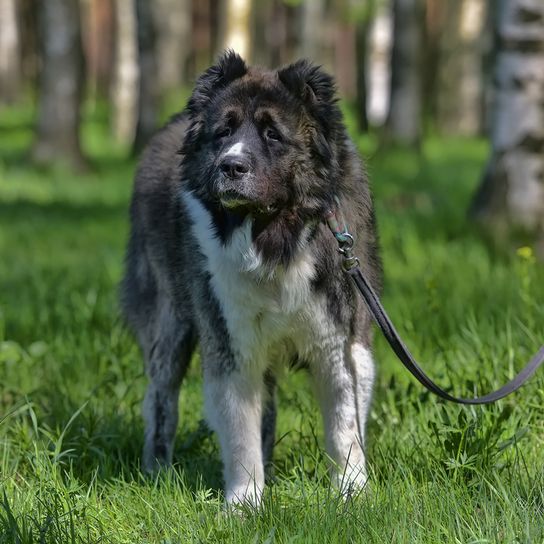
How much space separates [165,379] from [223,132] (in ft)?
4.40

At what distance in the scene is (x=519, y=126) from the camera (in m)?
7.59

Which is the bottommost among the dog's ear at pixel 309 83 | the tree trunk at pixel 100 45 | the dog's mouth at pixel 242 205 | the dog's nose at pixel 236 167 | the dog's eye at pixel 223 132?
the tree trunk at pixel 100 45

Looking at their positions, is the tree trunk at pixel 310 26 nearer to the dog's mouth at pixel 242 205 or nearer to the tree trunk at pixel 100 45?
the tree trunk at pixel 100 45

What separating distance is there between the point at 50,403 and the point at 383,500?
2.04 m

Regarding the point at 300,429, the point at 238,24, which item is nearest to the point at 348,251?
the point at 300,429

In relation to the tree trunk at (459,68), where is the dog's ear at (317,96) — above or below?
above

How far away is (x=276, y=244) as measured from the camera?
151 inches

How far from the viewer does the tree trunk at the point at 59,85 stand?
1362 centimetres

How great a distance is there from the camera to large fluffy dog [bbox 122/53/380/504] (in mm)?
3809

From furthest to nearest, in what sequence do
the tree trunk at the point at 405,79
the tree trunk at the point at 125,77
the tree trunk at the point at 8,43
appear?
the tree trunk at the point at 8,43
the tree trunk at the point at 125,77
the tree trunk at the point at 405,79

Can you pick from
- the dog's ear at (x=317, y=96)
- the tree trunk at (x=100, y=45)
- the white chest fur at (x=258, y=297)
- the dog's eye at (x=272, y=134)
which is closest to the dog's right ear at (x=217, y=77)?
the dog's ear at (x=317, y=96)

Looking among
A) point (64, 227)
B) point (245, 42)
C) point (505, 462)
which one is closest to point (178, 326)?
point (505, 462)

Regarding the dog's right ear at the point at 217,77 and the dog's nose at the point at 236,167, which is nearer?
the dog's nose at the point at 236,167

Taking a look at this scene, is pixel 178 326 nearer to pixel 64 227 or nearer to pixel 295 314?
pixel 295 314
